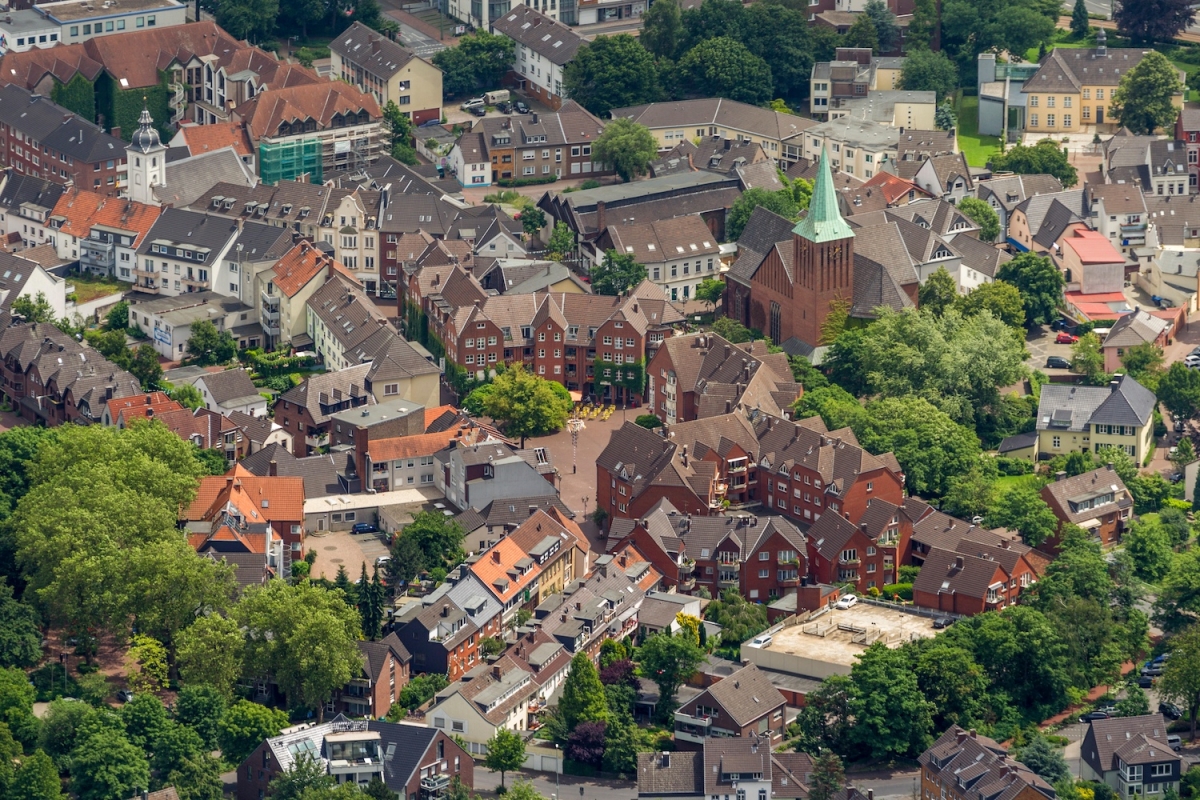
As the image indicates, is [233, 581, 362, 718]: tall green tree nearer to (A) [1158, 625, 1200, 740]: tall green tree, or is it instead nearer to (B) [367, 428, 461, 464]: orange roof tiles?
(B) [367, 428, 461, 464]: orange roof tiles

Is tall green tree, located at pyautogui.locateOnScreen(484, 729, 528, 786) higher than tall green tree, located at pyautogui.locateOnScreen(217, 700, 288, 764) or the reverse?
the reverse

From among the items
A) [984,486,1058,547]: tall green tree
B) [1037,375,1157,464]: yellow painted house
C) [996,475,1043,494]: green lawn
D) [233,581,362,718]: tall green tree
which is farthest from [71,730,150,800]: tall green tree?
[1037,375,1157,464]: yellow painted house

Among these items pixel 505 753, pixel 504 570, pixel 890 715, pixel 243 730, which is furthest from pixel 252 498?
pixel 890 715

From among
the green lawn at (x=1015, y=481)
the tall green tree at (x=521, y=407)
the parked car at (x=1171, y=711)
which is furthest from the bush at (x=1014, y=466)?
the parked car at (x=1171, y=711)

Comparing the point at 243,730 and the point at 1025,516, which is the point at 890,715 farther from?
the point at 243,730

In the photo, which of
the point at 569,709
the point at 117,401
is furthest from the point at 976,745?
the point at 117,401

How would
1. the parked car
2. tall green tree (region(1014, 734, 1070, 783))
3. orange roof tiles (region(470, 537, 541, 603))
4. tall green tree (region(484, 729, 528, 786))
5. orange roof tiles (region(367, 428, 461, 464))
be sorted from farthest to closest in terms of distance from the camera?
1. orange roof tiles (region(367, 428, 461, 464))
2. orange roof tiles (region(470, 537, 541, 603))
3. the parked car
4. tall green tree (region(484, 729, 528, 786))
5. tall green tree (region(1014, 734, 1070, 783))

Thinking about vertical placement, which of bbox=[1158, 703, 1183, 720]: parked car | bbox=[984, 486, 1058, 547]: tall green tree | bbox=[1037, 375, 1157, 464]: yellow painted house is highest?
bbox=[1037, 375, 1157, 464]: yellow painted house
